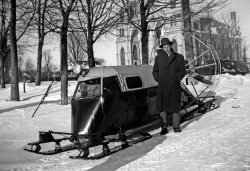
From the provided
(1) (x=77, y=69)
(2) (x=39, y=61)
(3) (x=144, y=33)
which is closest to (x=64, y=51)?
(3) (x=144, y=33)

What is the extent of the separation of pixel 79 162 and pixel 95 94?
6.19 feet

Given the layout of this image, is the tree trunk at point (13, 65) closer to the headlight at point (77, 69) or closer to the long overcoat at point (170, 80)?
the headlight at point (77, 69)

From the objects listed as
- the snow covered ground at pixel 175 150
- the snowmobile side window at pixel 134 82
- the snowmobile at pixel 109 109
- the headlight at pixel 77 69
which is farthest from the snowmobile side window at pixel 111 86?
the snow covered ground at pixel 175 150

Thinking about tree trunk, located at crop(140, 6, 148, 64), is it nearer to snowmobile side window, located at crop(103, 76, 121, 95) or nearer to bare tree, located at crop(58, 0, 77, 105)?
bare tree, located at crop(58, 0, 77, 105)

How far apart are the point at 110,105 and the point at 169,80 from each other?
152cm

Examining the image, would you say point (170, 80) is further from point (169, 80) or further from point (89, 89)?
point (89, 89)

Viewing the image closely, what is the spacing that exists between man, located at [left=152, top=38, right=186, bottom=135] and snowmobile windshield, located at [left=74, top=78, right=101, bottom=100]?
4.86ft

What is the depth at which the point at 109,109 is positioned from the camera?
7141 millimetres

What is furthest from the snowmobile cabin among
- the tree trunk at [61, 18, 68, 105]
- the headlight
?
the tree trunk at [61, 18, 68, 105]

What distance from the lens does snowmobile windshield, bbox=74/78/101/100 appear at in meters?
7.47

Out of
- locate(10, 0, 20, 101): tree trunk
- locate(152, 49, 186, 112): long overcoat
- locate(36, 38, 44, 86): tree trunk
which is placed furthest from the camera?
locate(36, 38, 44, 86): tree trunk

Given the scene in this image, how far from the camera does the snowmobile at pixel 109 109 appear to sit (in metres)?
6.84

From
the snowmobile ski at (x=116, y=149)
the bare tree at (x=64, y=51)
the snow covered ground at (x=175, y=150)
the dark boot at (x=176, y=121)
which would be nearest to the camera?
the snow covered ground at (x=175, y=150)

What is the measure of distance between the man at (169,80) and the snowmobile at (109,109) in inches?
28.4
